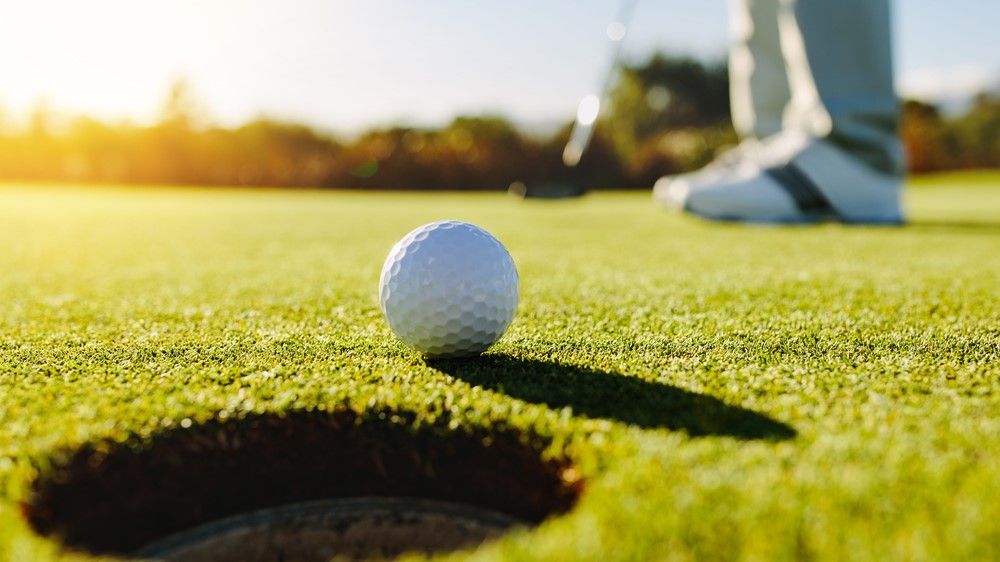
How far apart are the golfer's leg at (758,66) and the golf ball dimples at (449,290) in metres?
4.84

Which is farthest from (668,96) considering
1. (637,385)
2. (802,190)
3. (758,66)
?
(637,385)

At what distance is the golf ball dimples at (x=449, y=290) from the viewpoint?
1921mm

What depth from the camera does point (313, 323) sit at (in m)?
2.38

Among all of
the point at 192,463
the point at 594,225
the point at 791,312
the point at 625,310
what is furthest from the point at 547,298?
the point at 594,225

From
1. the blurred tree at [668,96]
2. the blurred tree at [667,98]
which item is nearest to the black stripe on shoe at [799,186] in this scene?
the blurred tree at [667,98]

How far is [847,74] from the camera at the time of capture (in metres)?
5.15

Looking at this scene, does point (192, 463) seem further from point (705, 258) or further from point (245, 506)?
point (705, 258)

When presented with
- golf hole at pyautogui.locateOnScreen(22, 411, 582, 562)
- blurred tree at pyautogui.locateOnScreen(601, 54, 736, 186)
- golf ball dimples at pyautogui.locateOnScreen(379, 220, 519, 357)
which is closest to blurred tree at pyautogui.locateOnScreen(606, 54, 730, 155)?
blurred tree at pyautogui.locateOnScreen(601, 54, 736, 186)

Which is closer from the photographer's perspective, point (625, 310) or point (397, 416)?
point (397, 416)

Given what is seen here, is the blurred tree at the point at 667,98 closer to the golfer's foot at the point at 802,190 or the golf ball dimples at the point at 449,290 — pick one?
the golfer's foot at the point at 802,190

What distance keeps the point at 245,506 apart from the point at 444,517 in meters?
0.39

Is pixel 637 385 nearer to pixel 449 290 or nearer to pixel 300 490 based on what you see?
pixel 449 290

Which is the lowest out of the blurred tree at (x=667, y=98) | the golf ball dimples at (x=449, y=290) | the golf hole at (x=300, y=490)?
the golf hole at (x=300, y=490)

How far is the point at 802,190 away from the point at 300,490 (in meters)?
4.61
